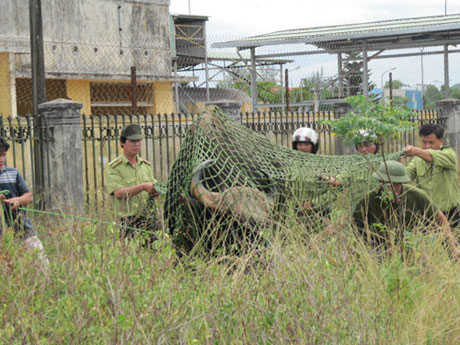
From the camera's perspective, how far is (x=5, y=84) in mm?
21391

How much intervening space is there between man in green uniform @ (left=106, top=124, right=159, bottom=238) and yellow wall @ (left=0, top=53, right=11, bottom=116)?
51.3 feet

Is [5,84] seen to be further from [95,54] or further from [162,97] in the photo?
[162,97]

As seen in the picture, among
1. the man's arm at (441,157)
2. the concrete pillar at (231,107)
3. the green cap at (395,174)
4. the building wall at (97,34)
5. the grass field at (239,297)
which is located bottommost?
the grass field at (239,297)

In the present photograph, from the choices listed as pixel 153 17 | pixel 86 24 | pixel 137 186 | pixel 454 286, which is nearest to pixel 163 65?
pixel 153 17

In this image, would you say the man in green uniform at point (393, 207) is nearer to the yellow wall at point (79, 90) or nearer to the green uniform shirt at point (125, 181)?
the green uniform shirt at point (125, 181)

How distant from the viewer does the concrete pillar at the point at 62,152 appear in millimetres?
9320

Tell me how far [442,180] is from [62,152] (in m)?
5.02

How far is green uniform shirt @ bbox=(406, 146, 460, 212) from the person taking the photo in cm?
640

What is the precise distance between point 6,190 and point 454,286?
349cm

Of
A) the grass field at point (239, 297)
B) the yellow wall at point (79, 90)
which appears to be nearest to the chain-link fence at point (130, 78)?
the yellow wall at point (79, 90)

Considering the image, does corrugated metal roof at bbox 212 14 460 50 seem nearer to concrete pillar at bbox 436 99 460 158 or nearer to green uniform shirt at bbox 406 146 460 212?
concrete pillar at bbox 436 99 460 158

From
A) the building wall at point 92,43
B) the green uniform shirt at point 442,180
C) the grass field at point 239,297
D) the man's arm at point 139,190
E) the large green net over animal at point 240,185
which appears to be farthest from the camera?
the building wall at point 92,43

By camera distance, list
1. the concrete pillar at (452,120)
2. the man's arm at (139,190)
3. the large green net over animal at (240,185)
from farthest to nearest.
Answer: the concrete pillar at (452,120), the man's arm at (139,190), the large green net over animal at (240,185)

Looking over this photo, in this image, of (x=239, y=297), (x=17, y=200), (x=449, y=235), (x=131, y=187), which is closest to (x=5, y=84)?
(x=131, y=187)
